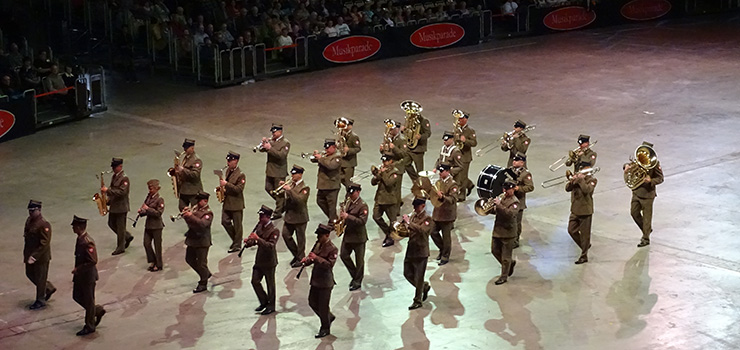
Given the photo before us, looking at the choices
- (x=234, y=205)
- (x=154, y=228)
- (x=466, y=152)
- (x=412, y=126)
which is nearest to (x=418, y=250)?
(x=234, y=205)

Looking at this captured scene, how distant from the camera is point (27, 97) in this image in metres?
26.4

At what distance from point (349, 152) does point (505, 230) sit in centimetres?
461

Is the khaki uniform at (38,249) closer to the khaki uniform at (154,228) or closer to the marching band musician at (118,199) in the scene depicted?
the khaki uniform at (154,228)

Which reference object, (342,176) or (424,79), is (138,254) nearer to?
(342,176)

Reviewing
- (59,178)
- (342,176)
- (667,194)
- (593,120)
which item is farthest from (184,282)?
(593,120)

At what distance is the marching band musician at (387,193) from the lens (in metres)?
18.9

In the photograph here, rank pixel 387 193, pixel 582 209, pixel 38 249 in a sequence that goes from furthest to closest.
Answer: pixel 387 193
pixel 582 209
pixel 38 249

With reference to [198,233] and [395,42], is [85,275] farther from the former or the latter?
[395,42]

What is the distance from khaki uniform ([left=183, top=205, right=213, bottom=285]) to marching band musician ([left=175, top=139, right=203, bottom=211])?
2496 millimetres

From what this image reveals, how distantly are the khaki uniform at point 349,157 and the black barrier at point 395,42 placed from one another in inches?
518

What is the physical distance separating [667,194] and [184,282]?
9212 millimetres

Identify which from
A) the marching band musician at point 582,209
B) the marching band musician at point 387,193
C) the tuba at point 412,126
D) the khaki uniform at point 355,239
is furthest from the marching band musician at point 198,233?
the tuba at point 412,126

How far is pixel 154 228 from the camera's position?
58.0 ft

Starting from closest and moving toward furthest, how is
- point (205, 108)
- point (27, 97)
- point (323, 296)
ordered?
point (323, 296) → point (27, 97) → point (205, 108)
